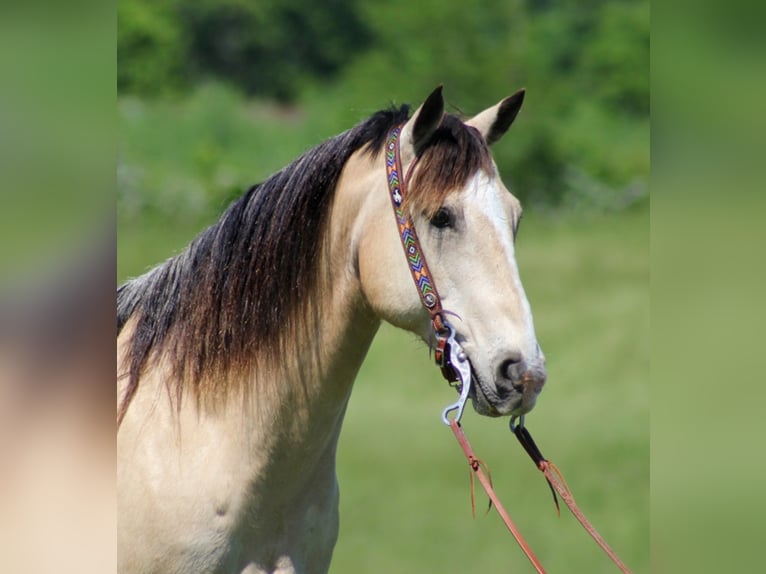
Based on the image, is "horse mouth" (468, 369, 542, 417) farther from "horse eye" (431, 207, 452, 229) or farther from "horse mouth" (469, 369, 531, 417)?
"horse eye" (431, 207, 452, 229)

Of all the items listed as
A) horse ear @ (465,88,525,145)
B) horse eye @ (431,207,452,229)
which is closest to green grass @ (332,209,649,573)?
horse ear @ (465,88,525,145)

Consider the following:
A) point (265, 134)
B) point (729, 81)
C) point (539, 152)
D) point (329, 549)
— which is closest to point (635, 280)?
point (539, 152)

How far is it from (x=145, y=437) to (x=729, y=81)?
1670 millimetres

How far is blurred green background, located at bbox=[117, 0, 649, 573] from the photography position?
6.94 meters

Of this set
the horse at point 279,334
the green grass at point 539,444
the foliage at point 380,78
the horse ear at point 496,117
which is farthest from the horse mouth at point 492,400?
the foliage at point 380,78

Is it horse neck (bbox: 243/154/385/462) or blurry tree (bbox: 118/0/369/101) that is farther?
blurry tree (bbox: 118/0/369/101)

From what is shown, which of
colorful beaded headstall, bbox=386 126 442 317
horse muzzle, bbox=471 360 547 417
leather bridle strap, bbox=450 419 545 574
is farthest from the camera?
colorful beaded headstall, bbox=386 126 442 317

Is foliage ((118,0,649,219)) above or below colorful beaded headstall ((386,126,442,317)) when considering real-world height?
above

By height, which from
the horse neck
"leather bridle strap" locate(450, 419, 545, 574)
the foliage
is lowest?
"leather bridle strap" locate(450, 419, 545, 574)

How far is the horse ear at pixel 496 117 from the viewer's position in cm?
264

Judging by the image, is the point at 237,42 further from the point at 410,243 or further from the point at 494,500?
the point at 494,500

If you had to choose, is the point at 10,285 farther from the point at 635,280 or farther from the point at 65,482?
the point at 635,280

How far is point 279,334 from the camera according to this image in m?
2.61

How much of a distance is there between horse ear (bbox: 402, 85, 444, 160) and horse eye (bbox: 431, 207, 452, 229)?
0.56ft
